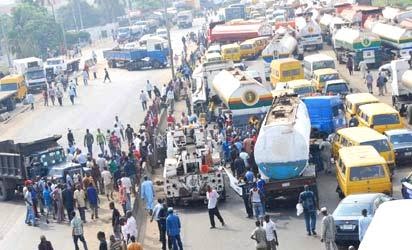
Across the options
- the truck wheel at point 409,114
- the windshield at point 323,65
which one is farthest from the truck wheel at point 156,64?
the truck wheel at point 409,114

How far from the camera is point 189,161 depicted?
24281 mm

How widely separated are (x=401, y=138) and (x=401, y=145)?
0.34 metres

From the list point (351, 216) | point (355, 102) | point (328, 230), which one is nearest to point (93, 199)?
point (351, 216)

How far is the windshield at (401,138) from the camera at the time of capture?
86.0 ft

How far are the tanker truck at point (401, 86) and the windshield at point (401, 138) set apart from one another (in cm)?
672

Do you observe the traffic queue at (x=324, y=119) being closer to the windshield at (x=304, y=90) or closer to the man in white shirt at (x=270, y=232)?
the windshield at (x=304, y=90)

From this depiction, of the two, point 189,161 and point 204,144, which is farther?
point 204,144

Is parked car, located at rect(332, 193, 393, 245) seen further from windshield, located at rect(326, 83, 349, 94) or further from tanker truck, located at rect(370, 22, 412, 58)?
tanker truck, located at rect(370, 22, 412, 58)

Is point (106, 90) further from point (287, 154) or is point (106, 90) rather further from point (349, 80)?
point (287, 154)

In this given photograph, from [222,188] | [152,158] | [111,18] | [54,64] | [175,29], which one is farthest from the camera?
[111,18]

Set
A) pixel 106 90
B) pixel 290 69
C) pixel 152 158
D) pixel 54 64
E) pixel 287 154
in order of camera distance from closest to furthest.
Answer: pixel 287 154
pixel 152 158
pixel 290 69
pixel 106 90
pixel 54 64

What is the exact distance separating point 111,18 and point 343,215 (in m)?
116

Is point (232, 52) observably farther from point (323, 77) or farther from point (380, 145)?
point (380, 145)

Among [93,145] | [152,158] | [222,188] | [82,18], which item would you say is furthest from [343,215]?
[82,18]
